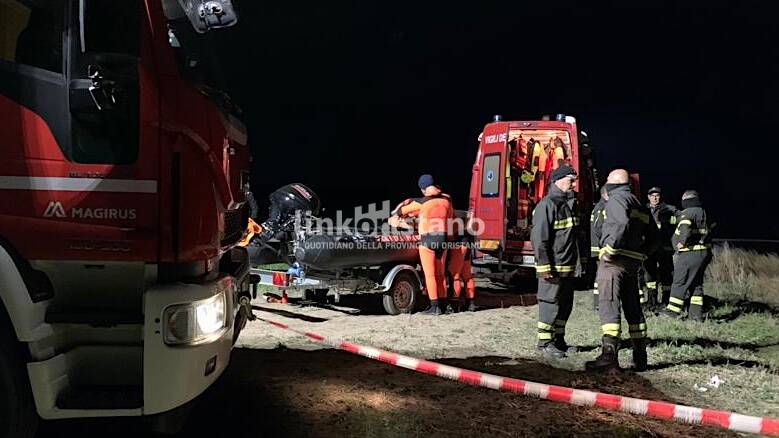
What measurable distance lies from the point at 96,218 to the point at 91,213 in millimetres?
29

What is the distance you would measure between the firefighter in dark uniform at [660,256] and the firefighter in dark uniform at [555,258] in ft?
12.0

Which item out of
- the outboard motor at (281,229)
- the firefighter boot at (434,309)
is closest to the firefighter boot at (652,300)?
the firefighter boot at (434,309)

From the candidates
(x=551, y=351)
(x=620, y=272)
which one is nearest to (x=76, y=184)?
(x=620, y=272)

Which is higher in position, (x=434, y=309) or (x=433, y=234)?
(x=433, y=234)

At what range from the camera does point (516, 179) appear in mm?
10898

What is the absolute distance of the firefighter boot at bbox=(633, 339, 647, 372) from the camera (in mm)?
5395

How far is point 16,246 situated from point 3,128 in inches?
19.2

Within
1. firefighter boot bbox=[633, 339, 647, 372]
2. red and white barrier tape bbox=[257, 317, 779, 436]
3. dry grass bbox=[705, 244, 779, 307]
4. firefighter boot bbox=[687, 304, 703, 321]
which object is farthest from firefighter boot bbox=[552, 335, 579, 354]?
dry grass bbox=[705, 244, 779, 307]

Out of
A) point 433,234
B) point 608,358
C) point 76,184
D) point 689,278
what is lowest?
point 608,358

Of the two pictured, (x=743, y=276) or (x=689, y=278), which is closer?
(x=689, y=278)

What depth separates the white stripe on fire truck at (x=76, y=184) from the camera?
2.58 metres

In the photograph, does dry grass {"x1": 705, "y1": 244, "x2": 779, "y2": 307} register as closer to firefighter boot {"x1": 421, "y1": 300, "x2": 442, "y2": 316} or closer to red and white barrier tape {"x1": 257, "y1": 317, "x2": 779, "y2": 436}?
firefighter boot {"x1": 421, "y1": 300, "x2": 442, "y2": 316}

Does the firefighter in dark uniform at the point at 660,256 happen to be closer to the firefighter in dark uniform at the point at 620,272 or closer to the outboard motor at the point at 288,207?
the firefighter in dark uniform at the point at 620,272

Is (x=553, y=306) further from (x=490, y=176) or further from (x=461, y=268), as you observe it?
(x=490, y=176)
